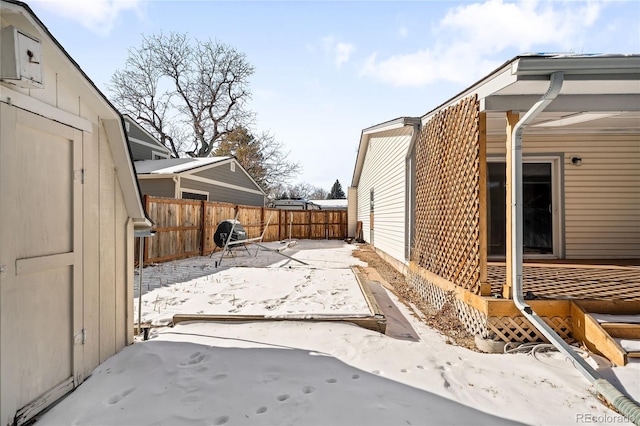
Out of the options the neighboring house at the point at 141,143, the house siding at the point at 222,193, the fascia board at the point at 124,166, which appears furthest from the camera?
the neighboring house at the point at 141,143

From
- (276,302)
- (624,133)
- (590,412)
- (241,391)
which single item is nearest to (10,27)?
(241,391)

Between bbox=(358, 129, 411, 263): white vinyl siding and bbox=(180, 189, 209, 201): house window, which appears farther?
bbox=(180, 189, 209, 201): house window

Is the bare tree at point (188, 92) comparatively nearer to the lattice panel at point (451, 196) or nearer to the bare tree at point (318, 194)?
the lattice panel at point (451, 196)

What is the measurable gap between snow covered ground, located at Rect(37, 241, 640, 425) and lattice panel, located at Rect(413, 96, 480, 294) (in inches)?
42.3

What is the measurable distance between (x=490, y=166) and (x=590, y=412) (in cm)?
522

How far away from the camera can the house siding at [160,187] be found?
38.9 feet

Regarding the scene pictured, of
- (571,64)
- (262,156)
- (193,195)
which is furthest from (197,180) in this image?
(262,156)

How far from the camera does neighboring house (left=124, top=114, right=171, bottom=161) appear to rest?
15.5 meters

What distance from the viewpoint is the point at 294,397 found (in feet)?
7.45

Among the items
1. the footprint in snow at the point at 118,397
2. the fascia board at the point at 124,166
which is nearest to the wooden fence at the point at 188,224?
the fascia board at the point at 124,166

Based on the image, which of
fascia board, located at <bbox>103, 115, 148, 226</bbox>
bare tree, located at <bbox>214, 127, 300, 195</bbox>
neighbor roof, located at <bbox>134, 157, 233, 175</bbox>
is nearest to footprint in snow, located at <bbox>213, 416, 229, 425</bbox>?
fascia board, located at <bbox>103, 115, 148, 226</bbox>

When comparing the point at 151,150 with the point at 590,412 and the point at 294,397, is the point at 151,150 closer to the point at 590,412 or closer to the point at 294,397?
the point at 294,397

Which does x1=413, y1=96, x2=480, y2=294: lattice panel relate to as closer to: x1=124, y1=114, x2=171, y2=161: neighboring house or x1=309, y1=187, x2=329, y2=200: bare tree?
x1=124, y1=114, x2=171, y2=161: neighboring house

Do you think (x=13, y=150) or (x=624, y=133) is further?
(x=624, y=133)
